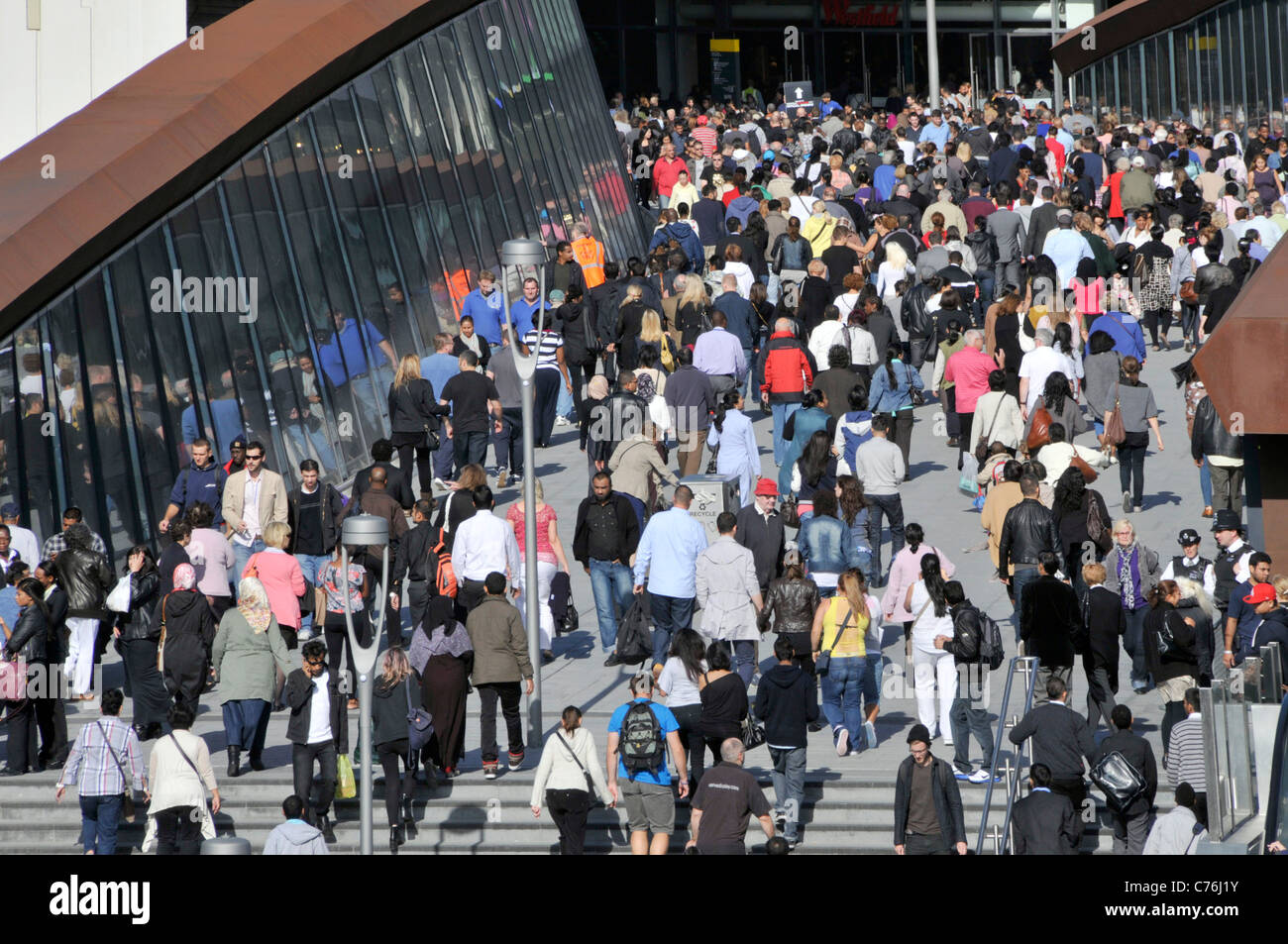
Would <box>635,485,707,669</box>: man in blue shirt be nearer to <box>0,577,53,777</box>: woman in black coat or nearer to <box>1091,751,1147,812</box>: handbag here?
<box>1091,751,1147,812</box>: handbag

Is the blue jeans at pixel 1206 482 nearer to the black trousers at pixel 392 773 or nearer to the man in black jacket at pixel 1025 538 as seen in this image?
the man in black jacket at pixel 1025 538

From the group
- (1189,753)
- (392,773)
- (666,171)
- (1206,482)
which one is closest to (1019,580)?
(1189,753)

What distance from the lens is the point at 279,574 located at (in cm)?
1442

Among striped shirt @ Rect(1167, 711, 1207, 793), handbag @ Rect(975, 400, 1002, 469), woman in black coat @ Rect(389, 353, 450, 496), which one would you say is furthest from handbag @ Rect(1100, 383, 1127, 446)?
woman in black coat @ Rect(389, 353, 450, 496)

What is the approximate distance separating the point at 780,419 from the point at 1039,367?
2457mm

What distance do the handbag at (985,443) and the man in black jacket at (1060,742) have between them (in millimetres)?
5585

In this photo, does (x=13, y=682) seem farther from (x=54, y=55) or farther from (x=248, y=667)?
(x=54, y=55)

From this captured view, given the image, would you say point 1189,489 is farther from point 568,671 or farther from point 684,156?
point 684,156

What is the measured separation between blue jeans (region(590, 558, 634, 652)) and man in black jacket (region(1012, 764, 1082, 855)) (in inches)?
178

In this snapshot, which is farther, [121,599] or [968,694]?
[121,599]

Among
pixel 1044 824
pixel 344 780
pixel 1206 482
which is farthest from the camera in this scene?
pixel 1206 482

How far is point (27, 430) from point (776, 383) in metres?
6.74

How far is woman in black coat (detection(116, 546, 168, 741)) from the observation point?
1392cm

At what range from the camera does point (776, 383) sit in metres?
19.0
